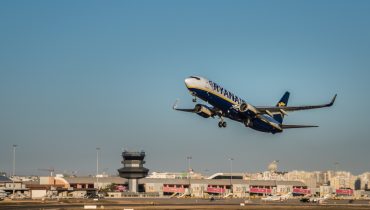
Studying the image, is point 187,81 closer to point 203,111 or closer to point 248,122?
point 203,111

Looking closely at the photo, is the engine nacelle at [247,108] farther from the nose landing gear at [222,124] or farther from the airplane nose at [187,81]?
the airplane nose at [187,81]

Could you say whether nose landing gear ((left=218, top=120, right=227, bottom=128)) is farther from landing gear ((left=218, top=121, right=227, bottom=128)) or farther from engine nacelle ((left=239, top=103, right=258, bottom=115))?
engine nacelle ((left=239, top=103, right=258, bottom=115))

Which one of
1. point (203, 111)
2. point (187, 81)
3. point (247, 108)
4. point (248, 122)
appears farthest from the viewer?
point (248, 122)

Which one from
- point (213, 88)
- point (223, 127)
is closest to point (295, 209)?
point (223, 127)

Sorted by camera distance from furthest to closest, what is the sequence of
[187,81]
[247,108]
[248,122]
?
[248,122] → [247,108] → [187,81]

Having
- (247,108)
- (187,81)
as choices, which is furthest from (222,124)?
(187,81)

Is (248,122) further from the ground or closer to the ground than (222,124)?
further from the ground

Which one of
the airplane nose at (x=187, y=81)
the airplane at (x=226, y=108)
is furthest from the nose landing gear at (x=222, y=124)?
the airplane nose at (x=187, y=81)

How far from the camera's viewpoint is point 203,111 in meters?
112

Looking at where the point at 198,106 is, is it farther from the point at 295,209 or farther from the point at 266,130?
the point at 295,209

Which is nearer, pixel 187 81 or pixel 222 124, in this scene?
pixel 187 81

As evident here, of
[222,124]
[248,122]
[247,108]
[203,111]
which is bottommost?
[222,124]

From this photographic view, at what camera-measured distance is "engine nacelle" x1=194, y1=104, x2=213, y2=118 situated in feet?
368

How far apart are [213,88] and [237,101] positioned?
768 centimetres
